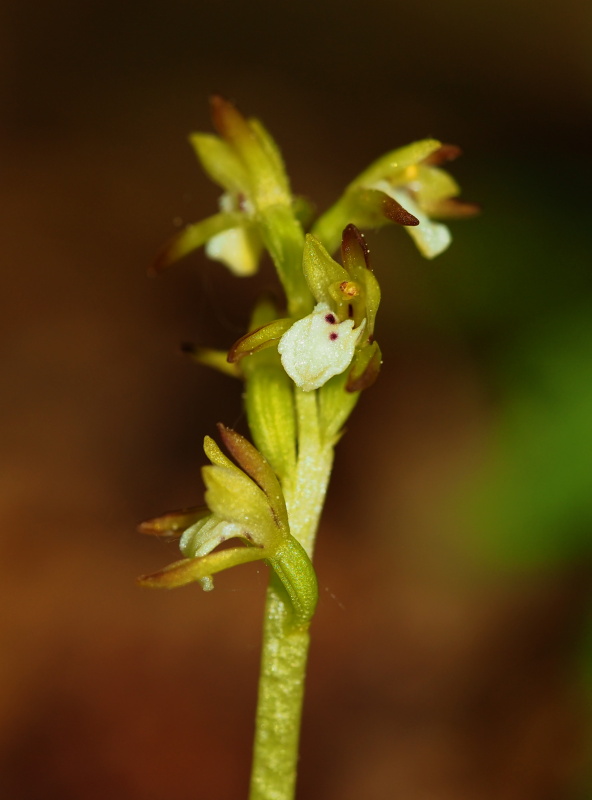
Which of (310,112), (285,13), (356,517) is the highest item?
(285,13)

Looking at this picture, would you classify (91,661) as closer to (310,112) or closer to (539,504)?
(539,504)

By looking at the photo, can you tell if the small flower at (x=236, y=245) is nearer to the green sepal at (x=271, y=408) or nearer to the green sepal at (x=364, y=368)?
the green sepal at (x=271, y=408)

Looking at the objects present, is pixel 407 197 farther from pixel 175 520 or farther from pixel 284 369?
pixel 175 520

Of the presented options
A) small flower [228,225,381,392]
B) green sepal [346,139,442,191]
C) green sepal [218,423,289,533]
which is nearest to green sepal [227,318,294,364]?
small flower [228,225,381,392]

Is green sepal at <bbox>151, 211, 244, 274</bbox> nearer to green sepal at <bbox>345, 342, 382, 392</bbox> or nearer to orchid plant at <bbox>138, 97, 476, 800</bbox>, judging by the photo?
orchid plant at <bbox>138, 97, 476, 800</bbox>

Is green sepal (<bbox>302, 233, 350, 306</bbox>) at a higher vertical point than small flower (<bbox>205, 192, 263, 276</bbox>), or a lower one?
lower

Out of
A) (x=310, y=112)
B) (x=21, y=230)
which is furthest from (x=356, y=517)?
(x=310, y=112)
